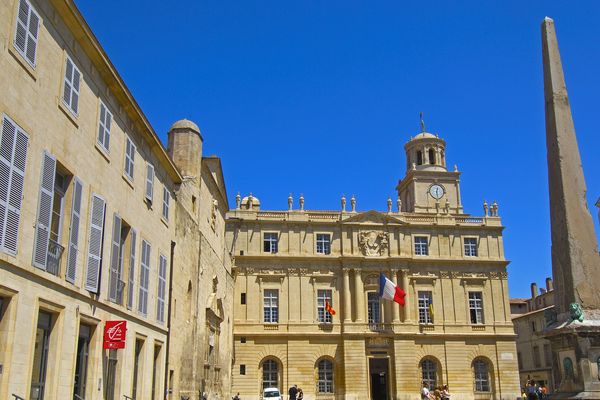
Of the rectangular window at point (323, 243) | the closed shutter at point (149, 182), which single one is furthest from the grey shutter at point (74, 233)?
the rectangular window at point (323, 243)

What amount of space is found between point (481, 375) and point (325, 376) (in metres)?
11.0

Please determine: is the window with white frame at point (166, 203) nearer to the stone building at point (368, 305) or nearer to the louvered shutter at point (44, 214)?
the louvered shutter at point (44, 214)

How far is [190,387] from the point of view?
22547 mm

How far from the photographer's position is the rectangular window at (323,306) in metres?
42.6

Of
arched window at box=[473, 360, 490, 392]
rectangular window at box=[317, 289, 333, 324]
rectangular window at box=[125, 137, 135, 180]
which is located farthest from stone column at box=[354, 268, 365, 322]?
rectangular window at box=[125, 137, 135, 180]

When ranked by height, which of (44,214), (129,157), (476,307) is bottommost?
(44,214)

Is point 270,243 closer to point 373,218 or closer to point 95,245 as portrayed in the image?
point 373,218

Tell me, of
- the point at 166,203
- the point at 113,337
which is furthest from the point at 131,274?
the point at 166,203

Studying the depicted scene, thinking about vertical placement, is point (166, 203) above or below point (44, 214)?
above

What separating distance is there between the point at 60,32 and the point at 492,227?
127ft

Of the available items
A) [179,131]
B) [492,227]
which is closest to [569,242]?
[179,131]

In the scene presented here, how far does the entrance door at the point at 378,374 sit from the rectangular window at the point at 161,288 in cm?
2556

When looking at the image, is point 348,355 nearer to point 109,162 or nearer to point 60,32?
point 109,162

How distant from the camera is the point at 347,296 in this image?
42.6 m
